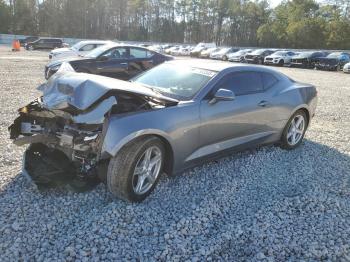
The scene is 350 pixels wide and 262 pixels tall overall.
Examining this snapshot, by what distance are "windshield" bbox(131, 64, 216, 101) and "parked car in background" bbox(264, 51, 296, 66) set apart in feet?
100

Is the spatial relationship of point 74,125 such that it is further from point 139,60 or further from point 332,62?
point 332,62

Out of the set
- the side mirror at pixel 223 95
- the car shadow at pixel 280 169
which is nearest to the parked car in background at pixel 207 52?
the car shadow at pixel 280 169

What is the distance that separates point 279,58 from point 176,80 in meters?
30.9

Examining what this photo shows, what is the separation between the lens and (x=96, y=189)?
165 inches

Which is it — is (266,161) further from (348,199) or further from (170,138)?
(170,138)

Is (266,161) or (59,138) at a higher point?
(59,138)

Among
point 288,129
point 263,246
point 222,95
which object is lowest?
point 263,246

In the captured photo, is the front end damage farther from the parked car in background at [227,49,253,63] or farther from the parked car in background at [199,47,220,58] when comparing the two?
the parked car in background at [199,47,220,58]

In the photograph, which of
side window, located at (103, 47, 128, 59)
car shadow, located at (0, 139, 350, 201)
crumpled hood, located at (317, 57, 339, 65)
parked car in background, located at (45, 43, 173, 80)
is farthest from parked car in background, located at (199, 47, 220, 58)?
car shadow, located at (0, 139, 350, 201)

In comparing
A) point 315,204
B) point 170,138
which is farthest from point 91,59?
point 315,204

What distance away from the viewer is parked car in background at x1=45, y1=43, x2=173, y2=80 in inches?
434

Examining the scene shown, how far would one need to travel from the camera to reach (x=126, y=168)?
3717mm

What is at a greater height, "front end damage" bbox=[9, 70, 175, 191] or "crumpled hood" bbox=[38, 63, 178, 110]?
"crumpled hood" bbox=[38, 63, 178, 110]

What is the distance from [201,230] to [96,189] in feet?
4.38
